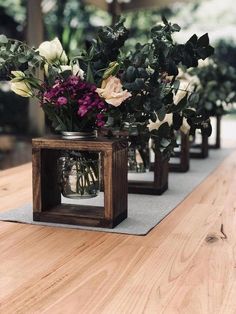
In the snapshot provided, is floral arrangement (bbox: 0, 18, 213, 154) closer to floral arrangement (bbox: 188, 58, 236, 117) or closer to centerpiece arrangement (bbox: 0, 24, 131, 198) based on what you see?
centerpiece arrangement (bbox: 0, 24, 131, 198)

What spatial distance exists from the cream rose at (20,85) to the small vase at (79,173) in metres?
0.18

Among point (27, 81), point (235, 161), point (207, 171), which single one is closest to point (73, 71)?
point (27, 81)

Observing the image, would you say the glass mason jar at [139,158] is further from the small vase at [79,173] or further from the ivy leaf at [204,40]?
the ivy leaf at [204,40]

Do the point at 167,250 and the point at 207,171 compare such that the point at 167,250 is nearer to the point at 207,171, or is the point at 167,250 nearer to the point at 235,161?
the point at 207,171

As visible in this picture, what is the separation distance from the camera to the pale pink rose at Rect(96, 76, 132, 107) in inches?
61.9

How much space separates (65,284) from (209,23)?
6.90 meters

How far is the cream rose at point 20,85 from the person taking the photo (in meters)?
1.62

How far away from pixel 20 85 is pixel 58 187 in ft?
1.22

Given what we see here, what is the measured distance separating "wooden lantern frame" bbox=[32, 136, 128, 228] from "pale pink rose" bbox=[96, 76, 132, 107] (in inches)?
4.9

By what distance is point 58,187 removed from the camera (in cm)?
178

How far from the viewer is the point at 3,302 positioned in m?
1.05

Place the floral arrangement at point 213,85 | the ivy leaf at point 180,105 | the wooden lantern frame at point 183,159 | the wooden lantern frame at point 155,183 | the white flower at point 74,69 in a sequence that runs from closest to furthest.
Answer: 1. the white flower at point 74,69
2. the ivy leaf at point 180,105
3. the wooden lantern frame at point 155,183
4. the wooden lantern frame at point 183,159
5. the floral arrangement at point 213,85

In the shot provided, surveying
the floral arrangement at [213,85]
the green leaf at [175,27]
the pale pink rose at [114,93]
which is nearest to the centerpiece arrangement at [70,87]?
the pale pink rose at [114,93]

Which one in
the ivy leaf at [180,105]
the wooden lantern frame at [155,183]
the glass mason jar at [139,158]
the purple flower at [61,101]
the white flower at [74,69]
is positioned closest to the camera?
the purple flower at [61,101]
